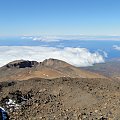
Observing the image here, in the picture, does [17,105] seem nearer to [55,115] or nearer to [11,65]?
[55,115]

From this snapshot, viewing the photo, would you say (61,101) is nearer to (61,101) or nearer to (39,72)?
(61,101)

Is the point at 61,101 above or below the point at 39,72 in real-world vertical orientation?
above

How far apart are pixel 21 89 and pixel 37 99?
2924 mm

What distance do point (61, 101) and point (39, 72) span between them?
33478mm

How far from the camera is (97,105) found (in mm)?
22672

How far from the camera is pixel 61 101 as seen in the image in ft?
79.6

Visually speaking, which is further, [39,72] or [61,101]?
[39,72]

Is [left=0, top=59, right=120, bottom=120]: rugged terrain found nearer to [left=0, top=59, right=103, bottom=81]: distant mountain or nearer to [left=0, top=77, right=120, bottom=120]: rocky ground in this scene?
[left=0, top=77, right=120, bottom=120]: rocky ground

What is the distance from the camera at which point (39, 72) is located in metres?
57.5

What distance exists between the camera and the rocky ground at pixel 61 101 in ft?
68.5

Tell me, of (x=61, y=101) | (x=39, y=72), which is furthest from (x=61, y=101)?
(x=39, y=72)

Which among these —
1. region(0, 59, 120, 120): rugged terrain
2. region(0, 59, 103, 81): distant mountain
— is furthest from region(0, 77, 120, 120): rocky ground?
region(0, 59, 103, 81): distant mountain

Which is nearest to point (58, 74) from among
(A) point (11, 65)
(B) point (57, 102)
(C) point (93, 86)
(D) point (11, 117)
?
(A) point (11, 65)

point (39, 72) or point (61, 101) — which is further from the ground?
point (61, 101)
